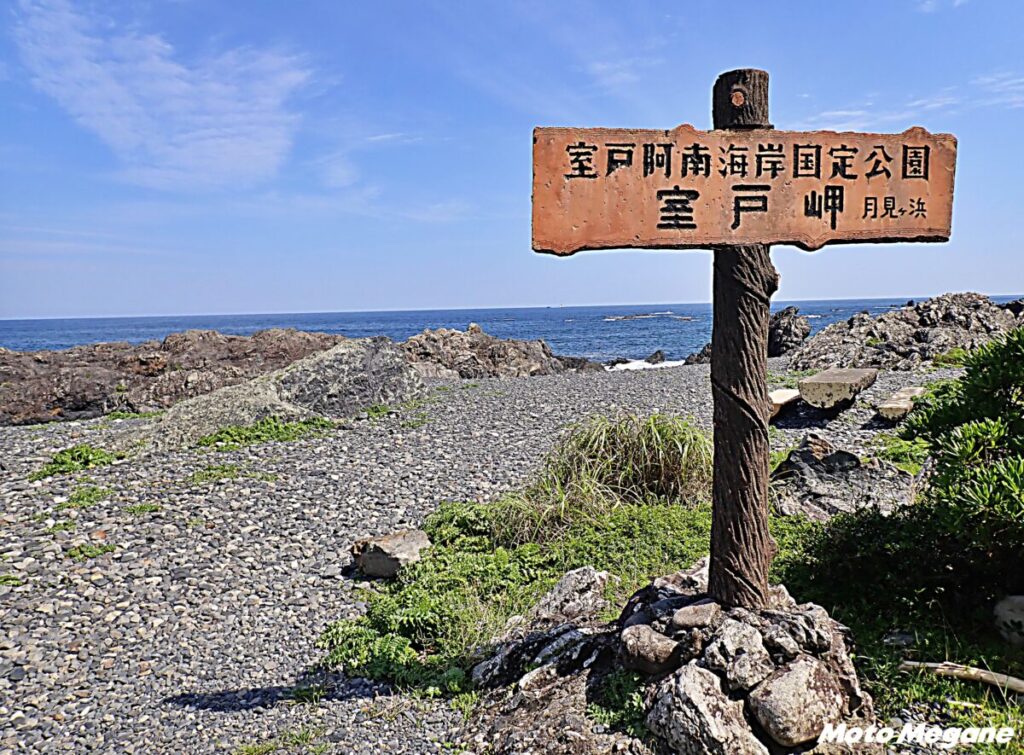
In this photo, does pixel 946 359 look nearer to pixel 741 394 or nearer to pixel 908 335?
pixel 908 335

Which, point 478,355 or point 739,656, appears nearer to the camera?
point 739,656

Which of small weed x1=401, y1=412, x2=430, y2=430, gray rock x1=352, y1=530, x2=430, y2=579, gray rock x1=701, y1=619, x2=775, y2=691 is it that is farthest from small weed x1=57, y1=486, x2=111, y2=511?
gray rock x1=701, y1=619, x2=775, y2=691

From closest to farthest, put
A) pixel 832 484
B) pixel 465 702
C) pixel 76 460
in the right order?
pixel 465 702, pixel 832 484, pixel 76 460

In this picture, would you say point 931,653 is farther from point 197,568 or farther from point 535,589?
point 197,568

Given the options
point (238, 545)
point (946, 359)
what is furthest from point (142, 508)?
point (946, 359)

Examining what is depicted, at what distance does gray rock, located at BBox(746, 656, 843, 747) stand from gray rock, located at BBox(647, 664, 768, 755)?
9cm

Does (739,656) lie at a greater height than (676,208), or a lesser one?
lesser

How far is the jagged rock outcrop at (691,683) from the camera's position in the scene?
293 cm

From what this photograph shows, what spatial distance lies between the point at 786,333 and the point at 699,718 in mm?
21476

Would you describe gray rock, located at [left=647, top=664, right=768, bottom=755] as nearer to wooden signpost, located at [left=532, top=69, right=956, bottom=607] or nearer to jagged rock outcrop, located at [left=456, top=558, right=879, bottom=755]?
jagged rock outcrop, located at [left=456, top=558, right=879, bottom=755]

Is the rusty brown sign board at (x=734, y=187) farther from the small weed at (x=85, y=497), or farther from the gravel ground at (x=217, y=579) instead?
the small weed at (x=85, y=497)

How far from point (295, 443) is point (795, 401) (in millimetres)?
6760

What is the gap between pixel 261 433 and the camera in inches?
378

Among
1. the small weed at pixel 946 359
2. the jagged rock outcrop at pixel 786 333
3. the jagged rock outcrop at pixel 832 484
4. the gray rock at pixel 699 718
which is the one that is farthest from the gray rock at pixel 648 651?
the jagged rock outcrop at pixel 786 333
